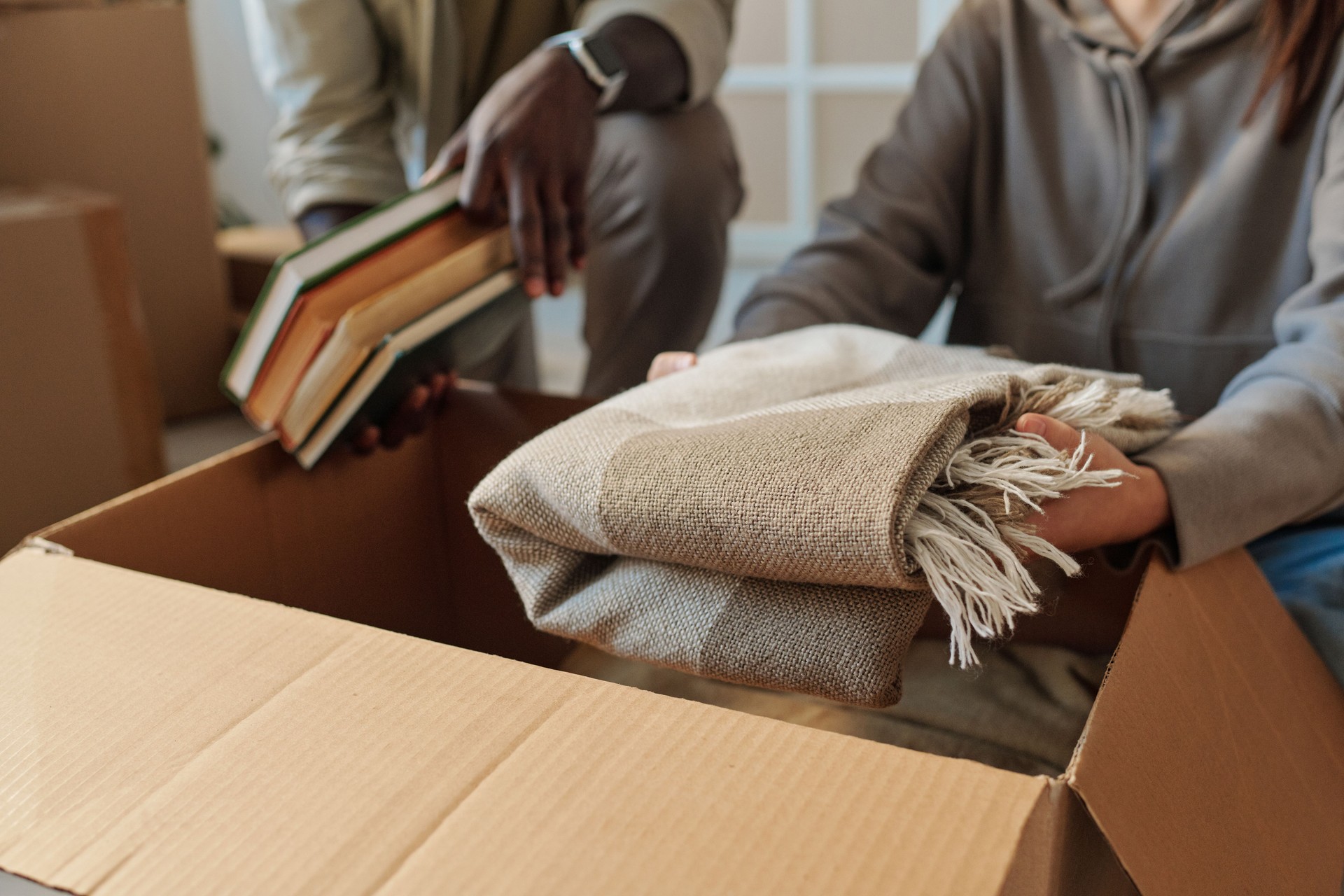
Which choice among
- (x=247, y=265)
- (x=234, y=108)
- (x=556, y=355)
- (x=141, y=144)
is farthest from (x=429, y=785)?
(x=234, y=108)

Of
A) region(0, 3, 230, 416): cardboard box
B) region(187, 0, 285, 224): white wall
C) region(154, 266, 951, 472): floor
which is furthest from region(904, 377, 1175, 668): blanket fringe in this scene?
region(187, 0, 285, 224): white wall

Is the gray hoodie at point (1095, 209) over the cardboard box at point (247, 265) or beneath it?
over

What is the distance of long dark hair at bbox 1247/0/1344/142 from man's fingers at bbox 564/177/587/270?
1.51 feet

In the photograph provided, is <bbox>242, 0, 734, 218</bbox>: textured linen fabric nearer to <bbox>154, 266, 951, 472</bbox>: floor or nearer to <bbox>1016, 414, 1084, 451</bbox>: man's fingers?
<bbox>154, 266, 951, 472</bbox>: floor

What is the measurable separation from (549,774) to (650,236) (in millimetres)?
842

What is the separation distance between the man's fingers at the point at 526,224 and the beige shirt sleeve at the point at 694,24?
0.28 meters

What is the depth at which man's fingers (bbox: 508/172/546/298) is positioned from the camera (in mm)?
734

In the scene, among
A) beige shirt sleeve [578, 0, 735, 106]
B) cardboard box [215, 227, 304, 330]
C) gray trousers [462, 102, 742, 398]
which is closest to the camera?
beige shirt sleeve [578, 0, 735, 106]

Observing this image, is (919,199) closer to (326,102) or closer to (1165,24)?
(1165,24)

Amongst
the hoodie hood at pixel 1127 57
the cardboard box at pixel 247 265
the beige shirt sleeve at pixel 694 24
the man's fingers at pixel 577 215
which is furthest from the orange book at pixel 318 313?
the cardboard box at pixel 247 265

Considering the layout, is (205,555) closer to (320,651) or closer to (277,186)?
(320,651)

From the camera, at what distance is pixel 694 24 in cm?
101

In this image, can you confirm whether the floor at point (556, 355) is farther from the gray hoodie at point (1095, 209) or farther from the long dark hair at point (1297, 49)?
the long dark hair at point (1297, 49)

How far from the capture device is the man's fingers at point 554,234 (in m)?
0.76
